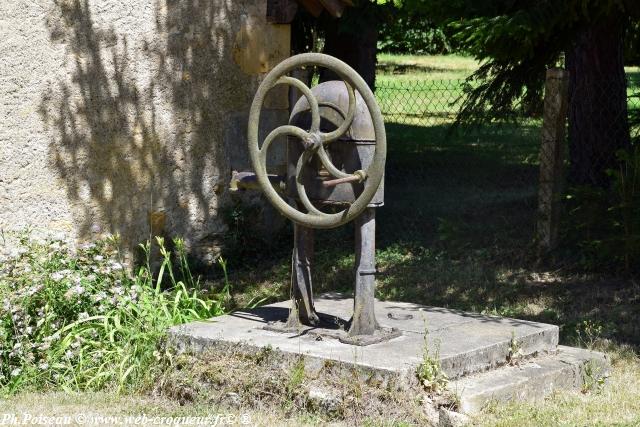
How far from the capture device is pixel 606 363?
6.34 metres

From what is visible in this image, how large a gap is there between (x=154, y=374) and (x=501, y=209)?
542 centimetres

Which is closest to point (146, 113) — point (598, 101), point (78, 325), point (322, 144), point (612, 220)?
point (78, 325)

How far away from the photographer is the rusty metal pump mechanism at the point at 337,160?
5570 millimetres

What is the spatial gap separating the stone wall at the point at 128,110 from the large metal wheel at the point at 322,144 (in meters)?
2.60

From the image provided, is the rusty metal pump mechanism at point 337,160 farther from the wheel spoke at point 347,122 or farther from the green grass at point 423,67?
the green grass at point 423,67

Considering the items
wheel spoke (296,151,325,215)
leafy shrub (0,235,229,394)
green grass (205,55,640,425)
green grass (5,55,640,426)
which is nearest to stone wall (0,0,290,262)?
green grass (5,55,640,426)

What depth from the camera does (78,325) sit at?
6297 mm

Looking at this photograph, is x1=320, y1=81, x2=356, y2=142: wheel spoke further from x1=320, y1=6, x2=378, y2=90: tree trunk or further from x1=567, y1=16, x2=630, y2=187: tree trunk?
x1=320, y1=6, x2=378, y2=90: tree trunk

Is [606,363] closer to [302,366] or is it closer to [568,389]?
[568,389]

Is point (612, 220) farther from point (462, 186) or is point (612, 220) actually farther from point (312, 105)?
point (462, 186)

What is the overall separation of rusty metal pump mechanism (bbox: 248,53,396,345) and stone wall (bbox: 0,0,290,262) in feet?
8.41

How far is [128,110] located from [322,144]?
3137mm

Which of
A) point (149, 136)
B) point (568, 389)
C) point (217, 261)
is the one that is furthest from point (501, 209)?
point (568, 389)

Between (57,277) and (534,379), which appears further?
(57,277)
